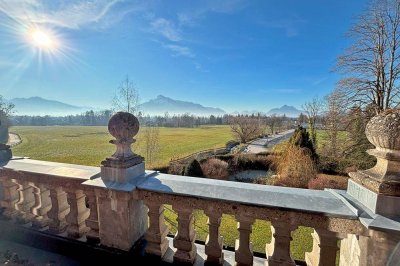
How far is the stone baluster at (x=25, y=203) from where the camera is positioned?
300cm

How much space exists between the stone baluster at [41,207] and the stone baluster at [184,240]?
1992 mm

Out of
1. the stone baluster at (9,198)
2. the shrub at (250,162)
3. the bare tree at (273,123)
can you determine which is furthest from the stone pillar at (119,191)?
the bare tree at (273,123)

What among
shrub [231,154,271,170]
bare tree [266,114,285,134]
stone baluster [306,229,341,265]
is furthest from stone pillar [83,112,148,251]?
bare tree [266,114,285,134]

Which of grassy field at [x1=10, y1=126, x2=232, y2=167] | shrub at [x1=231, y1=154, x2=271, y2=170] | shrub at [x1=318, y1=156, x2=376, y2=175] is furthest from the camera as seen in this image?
grassy field at [x1=10, y1=126, x2=232, y2=167]

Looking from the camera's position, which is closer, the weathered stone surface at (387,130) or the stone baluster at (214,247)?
the weathered stone surface at (387,130)

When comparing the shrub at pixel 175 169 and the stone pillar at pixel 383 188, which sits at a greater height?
the stone pillar at pixel 383 188

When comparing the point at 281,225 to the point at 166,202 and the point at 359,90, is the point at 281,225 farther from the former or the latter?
the point at 359,90

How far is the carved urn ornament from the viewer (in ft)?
4.93

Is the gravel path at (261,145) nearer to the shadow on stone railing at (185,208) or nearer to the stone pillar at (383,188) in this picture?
the shadow on stone railing at (185,208)

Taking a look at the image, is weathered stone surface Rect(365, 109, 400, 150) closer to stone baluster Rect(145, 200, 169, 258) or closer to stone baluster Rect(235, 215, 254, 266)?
stone baluster Rect(235, 215, 254, 266)

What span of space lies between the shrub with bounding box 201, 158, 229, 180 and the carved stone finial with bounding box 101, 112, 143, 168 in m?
13.2

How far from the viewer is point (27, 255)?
2521 millimetres

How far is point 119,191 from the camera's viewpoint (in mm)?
2229

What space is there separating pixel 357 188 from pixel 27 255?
12.0ft
